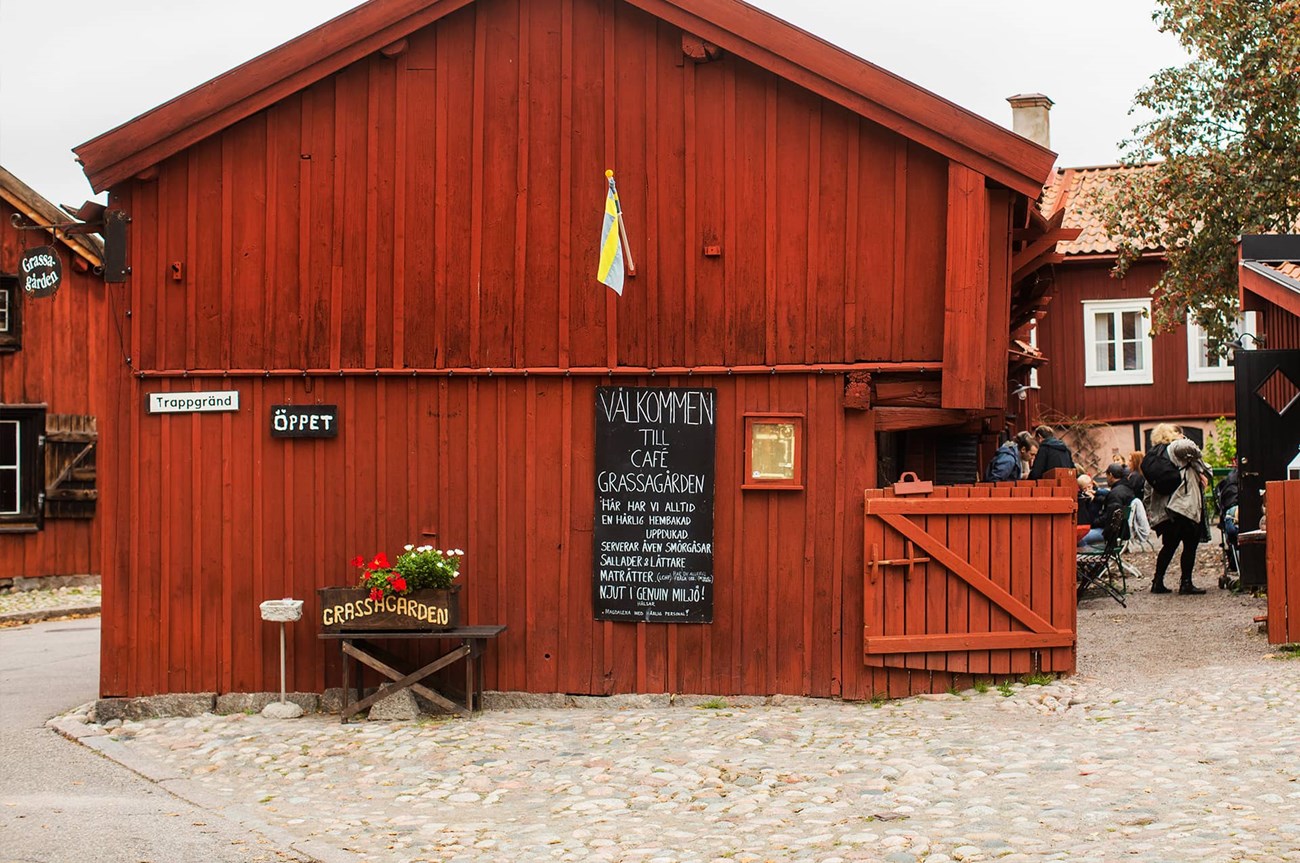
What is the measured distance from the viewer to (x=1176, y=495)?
1670 cm

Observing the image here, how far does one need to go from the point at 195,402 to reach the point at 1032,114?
22.7 metres

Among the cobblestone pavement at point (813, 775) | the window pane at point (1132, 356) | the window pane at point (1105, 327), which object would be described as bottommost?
the cobblestone pavement at point (813, 775)

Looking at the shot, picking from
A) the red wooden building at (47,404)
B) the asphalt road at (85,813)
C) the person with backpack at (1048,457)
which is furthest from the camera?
the red wooden building at (47,404)

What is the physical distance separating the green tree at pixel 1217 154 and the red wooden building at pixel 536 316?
10.8 meters

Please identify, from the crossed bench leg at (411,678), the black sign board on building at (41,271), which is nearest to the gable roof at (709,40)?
the black sign board on building at (41,271)

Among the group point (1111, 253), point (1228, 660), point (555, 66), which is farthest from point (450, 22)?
point (1111, 253)

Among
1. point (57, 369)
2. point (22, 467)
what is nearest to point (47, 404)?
point (57, 369)

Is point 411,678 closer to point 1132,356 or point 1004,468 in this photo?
point 1004,468

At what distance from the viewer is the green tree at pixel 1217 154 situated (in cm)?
2136

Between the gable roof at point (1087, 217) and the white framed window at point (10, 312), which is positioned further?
the gable roof at point (1087, 217)

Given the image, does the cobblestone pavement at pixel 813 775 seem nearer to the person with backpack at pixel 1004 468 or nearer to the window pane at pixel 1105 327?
the person with backpack at pixel 1004 468

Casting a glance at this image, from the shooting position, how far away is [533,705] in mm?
11961

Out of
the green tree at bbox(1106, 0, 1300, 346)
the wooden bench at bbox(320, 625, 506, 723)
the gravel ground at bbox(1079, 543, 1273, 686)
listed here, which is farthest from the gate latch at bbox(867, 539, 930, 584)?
the green tree at bbox(1106, 0, 1300, 346)

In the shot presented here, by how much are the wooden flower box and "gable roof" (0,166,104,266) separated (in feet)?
43.8
